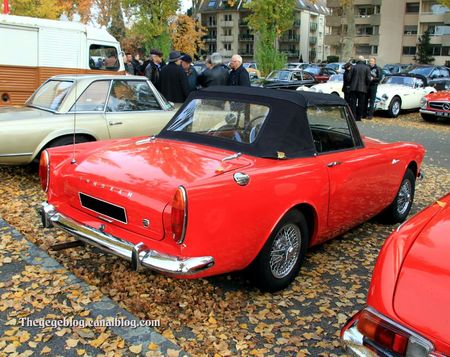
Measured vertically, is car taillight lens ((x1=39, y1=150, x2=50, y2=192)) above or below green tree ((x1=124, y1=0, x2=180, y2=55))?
below

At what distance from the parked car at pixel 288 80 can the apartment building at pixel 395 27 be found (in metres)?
38.8

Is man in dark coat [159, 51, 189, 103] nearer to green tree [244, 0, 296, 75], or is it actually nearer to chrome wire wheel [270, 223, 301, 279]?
chrome wire wheel [270, 223, 301, 279]

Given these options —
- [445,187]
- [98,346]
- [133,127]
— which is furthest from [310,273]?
[445,187]

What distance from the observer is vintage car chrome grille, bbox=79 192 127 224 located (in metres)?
3.42

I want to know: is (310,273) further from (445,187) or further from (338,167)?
(445,187)

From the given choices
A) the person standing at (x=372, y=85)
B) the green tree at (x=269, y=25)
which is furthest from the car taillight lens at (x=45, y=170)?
the green tree at (x=269, y=25)

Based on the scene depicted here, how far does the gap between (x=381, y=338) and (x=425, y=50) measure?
57.0 metres

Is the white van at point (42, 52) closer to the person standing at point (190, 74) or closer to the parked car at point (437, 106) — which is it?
the person standing at point (190, 74)

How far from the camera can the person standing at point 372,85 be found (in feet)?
48.4

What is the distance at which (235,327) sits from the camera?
336 cm

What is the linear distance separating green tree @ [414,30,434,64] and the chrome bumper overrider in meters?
55.7

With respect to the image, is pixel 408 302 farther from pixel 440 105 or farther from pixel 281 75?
pixel 281 75

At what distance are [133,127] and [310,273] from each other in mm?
3822

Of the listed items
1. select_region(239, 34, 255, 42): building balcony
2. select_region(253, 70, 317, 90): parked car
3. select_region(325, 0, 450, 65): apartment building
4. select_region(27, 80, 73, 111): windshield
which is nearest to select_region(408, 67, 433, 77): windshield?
select_region(253, 70, 317, 90): parked car
